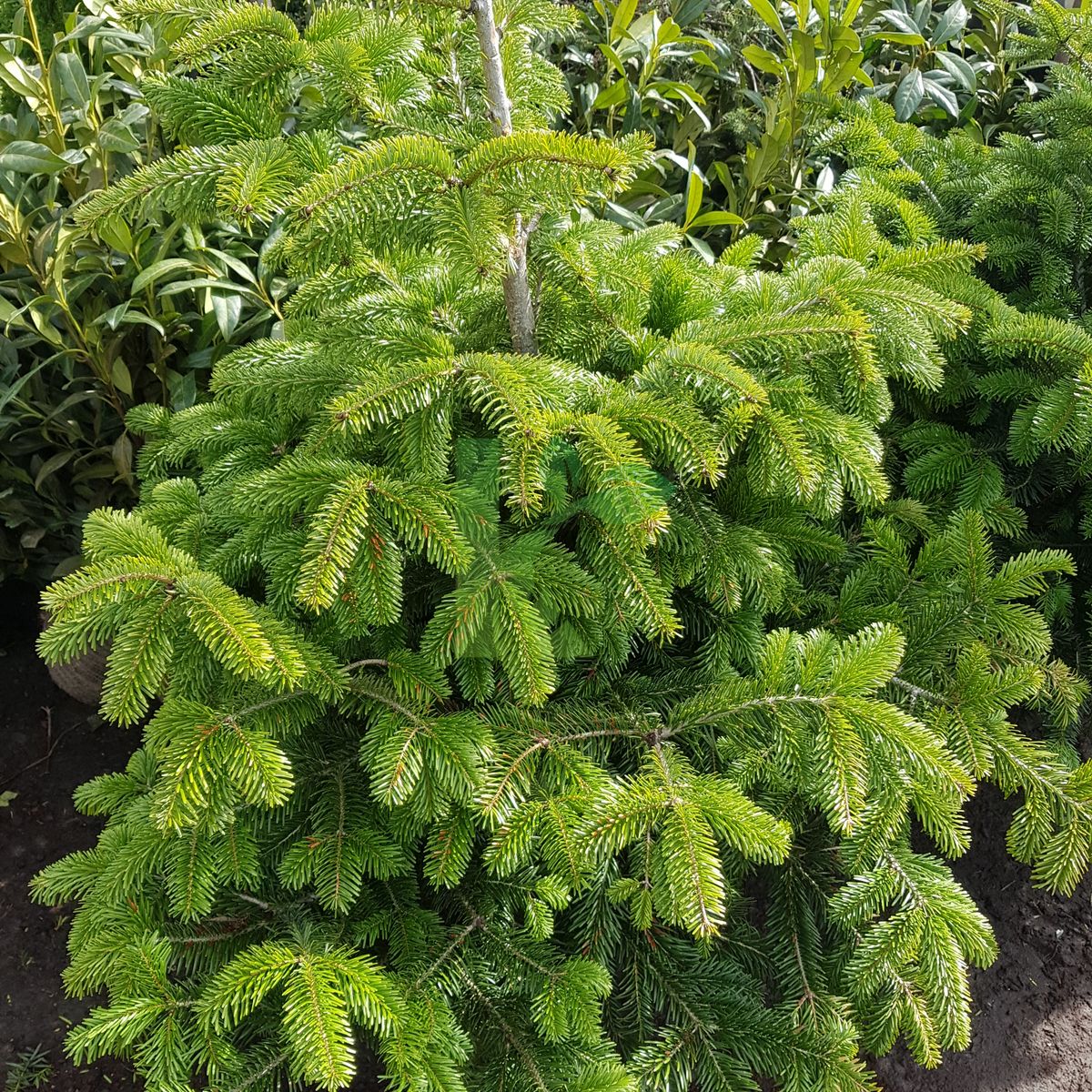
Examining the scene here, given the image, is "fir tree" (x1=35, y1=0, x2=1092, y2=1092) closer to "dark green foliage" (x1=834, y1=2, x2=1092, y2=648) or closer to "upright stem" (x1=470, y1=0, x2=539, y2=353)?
"upright stem" (x1=470, y1=0, x2=539, y2=353)

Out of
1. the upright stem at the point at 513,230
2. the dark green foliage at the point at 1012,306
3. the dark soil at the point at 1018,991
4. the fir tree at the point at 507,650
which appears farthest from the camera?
the dark soil at the point at 1018,991

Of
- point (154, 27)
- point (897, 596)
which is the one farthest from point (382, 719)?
point (154, 27)

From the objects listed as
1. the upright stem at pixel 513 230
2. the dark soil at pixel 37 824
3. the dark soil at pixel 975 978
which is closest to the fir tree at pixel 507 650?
the upright stem at pixel 513 230

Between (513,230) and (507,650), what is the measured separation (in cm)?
60

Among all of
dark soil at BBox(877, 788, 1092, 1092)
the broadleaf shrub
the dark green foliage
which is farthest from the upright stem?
dark soil at BBox(877, 788, 1092, 1092)

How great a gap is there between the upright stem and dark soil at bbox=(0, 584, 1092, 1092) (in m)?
1.50

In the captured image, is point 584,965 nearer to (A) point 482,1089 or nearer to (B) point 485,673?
(A) point 482,1089

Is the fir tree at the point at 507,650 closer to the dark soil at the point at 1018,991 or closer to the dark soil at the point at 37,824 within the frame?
the dark soil at the point at 1018,991

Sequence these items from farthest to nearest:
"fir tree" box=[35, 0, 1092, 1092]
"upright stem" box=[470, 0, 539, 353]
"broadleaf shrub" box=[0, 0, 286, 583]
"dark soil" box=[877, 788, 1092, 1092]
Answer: "broadleaf shrub" box=[0, 0, 286, 583], "dark soil" box=[877, 788, 1092, 1092], "upright stem" box=[470, 0, 539, 353], "fir tree" box=[35, 0, 1092, 1092]

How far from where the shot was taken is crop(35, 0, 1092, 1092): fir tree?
44.9 inches

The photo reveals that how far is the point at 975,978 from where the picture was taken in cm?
206

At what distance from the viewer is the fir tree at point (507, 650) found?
1.14m

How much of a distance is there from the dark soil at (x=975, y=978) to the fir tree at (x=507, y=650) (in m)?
0.69

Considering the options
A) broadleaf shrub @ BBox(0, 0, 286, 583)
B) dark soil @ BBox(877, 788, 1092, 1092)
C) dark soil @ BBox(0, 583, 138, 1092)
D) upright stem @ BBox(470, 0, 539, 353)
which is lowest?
dark soil @ BBox(0, 583, 138, 1092)
